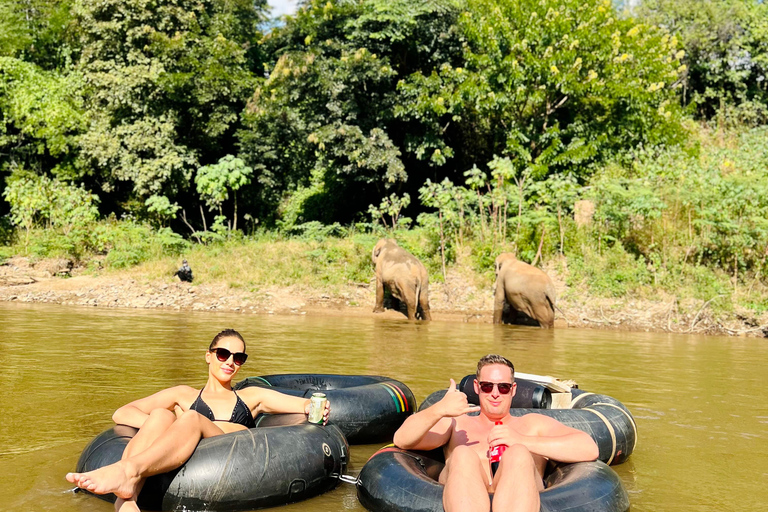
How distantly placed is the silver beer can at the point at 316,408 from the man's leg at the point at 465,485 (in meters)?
1.26

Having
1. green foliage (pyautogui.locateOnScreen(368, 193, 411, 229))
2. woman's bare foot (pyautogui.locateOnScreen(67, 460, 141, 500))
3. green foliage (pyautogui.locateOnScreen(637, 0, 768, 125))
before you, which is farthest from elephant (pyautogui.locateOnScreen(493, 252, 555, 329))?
green foliage (pyautogui.locateOnScreen(637, 0, 768, 125))

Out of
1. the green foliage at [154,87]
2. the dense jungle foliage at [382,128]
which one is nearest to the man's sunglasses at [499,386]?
the dense jungle foliage at [382,128]

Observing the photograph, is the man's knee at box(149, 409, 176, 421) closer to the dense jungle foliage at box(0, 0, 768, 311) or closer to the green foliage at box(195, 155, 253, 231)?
the dense jungle foliage at box(0, 0, 768, 311)

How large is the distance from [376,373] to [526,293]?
19.4 feet

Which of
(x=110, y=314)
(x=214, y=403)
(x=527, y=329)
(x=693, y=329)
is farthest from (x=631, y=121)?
(x=214, y=403)

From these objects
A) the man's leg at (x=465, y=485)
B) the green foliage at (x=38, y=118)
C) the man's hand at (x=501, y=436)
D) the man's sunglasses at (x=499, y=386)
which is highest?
the green foliage at (x=38, y=118)

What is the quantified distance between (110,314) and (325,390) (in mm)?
9524

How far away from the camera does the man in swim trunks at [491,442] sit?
3.68 metres

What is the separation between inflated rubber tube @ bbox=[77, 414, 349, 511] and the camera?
4297mm

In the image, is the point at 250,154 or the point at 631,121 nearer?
the point at 631,121

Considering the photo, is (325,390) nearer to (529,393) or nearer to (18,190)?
(529,393)

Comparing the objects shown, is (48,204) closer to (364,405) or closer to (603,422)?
(364,405)

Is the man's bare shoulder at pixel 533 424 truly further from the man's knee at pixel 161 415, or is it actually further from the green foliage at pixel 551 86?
the green foliage at pixel 551 86

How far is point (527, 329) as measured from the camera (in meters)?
13.9
